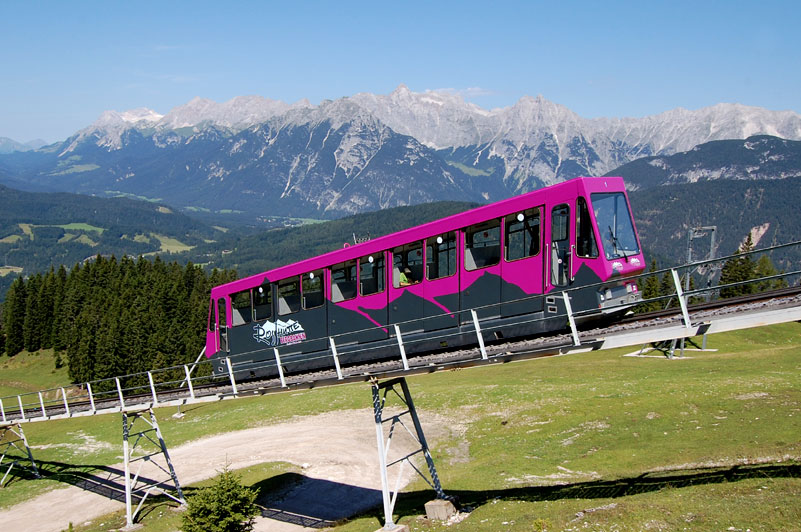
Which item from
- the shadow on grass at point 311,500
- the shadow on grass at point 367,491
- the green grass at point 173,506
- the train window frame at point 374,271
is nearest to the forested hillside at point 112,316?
the shadow on grass at point 367,491

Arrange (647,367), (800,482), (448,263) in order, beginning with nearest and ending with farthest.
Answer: (800,482) < (448,263) < (647,367)

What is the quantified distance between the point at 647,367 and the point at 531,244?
85.7 ft

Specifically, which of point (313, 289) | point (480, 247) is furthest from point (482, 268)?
point (313, 289)

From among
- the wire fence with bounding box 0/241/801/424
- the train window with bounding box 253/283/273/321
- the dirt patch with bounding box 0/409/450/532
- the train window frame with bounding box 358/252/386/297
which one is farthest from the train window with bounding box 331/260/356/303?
the dirt patch with bounding box 0/409/450/532

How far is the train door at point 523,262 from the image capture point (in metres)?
22.9

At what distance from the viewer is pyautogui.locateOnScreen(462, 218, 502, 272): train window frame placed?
24062 millimetres

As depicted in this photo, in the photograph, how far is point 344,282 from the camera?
29.2 meters

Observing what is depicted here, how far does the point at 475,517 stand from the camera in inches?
883

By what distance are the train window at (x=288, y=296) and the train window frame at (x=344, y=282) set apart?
7.25 ft

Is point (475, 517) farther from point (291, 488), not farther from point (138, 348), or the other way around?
point (138, 348)

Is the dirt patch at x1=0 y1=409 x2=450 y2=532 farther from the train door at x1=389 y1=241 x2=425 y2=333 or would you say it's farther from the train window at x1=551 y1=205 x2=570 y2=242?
the train window at x1=551 y1=205 x2=570 y2=242

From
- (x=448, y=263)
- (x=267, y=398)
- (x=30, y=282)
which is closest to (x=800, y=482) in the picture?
(x=448, y=263)

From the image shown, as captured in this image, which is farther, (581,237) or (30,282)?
(30,282)

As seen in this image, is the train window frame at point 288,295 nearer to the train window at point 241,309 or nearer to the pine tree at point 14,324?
the train window at point 241,309
